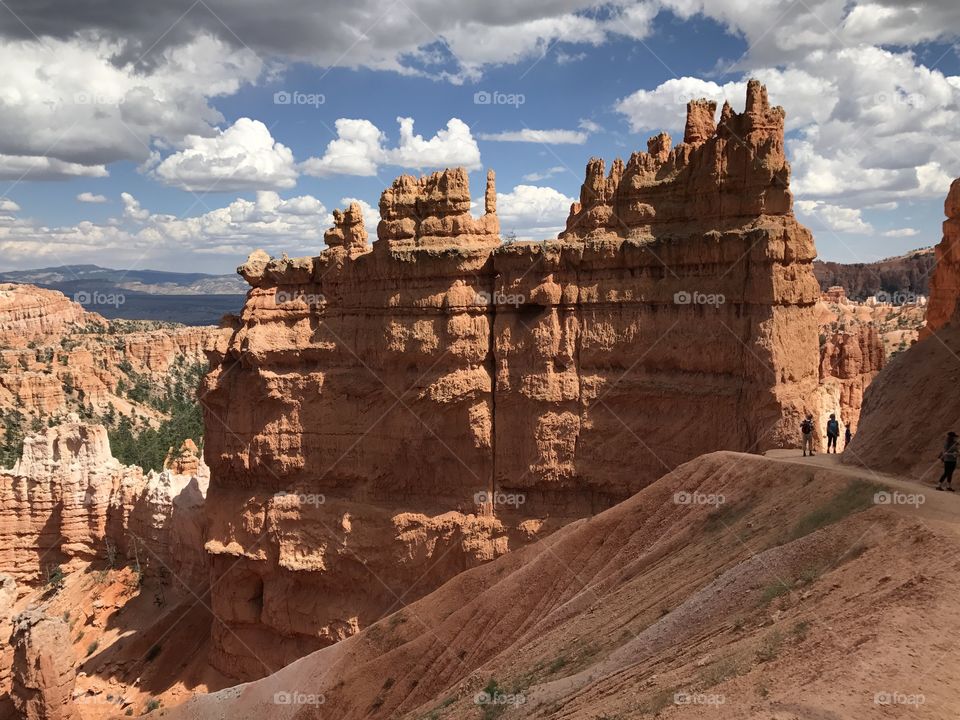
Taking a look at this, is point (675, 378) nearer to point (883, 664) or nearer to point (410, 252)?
point (410, 252)

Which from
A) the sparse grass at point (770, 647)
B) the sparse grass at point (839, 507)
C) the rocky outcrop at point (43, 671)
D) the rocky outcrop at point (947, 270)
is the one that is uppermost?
the rocky outcrop at point (947, 270)

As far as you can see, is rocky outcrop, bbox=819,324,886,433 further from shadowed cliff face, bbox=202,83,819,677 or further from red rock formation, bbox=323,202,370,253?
red rock formation, bbox=323,202,370,253

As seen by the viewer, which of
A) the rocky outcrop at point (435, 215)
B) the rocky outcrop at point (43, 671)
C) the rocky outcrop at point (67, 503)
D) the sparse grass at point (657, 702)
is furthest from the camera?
the rocky outcrop at point (67, 503)

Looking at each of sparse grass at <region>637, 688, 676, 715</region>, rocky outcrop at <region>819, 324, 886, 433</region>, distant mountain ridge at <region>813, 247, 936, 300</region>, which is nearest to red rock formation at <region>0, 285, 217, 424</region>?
sparse grass at <region>637, 688, 676, 715</region>

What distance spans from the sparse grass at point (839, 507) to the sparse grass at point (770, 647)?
3207 millimetres

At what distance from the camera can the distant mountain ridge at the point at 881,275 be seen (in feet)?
353

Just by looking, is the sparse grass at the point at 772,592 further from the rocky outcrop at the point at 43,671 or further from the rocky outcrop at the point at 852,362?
the rocky outcrop at the point at 852,362

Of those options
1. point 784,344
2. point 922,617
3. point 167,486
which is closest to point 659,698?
point 922,617

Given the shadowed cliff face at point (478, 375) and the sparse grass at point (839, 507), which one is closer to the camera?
the sparse grass at point (839, 507)

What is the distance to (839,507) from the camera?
40.0ft

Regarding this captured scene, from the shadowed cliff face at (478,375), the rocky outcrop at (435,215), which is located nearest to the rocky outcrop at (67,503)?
the shadowed cliff face at (478,375)

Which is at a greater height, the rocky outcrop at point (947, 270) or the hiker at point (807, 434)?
the rocky outcrop at point (947, 270)

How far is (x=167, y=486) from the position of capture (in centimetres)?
3569

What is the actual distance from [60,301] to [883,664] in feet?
471
